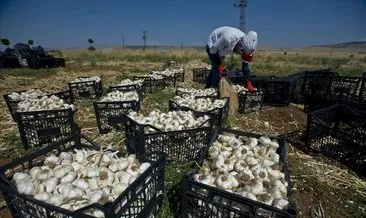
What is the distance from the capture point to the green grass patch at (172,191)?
9.40 ft

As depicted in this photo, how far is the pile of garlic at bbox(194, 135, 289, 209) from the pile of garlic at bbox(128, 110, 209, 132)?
756 mm

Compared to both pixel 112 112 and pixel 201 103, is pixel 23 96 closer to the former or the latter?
pixel 112 112

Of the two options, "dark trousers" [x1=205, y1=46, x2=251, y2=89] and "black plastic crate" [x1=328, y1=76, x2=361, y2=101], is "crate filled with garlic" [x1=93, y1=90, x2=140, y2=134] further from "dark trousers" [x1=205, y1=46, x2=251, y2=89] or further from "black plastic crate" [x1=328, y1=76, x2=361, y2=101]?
"black plastic crate" [x1=328, y1=76, x2=361, y2=101]

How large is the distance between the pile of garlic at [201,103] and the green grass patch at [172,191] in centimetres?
163

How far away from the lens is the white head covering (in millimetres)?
6075

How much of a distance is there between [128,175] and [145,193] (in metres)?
0.24

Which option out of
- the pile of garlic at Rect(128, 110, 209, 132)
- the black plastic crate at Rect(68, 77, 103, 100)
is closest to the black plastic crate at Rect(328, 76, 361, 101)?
the pile of garlic at Rect(128, 110, 209, 132)

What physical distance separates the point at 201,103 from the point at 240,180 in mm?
2902

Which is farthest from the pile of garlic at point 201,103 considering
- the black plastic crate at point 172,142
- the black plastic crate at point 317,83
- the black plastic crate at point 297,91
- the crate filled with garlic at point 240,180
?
the black plastic crate at point 297,91

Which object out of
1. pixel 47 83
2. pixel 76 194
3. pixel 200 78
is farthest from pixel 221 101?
pixel 47 83

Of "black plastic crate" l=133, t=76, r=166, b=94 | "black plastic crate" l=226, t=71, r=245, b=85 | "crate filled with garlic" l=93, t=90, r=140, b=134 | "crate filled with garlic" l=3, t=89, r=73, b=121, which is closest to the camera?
"crate filled with garlic" l=93, t=90, r=140, b=134

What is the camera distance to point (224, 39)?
6.53 meters

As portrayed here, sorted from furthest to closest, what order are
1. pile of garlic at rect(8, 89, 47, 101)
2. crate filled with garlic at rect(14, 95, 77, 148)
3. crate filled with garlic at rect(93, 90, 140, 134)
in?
pile of garlic at rect(8, 89, 47, 101) < crate filled with garlic at rect(93, 90, 140, 134) < crate filled with garlic at rect(14, 95, 77, 148)

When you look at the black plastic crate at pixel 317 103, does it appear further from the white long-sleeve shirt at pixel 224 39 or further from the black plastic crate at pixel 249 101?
the white long-sleeve shirt at pixel 224 39
